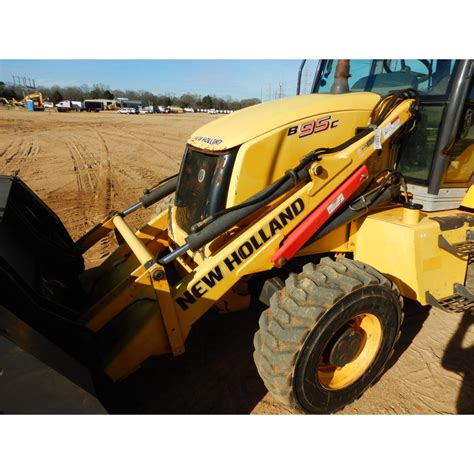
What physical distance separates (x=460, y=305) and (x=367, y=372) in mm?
1007

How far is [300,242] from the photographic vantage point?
2506mm

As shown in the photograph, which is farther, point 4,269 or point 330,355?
point 330,355

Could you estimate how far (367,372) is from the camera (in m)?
2.53

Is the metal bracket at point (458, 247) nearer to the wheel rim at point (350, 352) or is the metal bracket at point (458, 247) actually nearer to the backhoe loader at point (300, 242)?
the backhoe loader at point (300, 242)

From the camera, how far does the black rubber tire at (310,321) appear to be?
2.14 m

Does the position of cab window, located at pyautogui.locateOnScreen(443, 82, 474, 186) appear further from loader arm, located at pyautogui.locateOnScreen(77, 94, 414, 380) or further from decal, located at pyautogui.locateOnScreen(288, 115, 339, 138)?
decal, located at pyautogui.locateOnScreen(288, 115, 339, 138)

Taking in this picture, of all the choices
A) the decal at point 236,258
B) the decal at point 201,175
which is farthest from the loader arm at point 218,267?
the decal at point 201,175

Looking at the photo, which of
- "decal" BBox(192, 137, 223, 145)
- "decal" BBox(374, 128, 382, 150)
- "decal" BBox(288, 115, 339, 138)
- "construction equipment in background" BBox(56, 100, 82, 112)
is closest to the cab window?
"decal" BBox(374, 128, 382, 150)

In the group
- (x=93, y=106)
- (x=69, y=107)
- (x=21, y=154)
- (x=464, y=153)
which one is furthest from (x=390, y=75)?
(x=93, y=106)

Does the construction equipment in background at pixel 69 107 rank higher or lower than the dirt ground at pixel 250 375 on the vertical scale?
lower

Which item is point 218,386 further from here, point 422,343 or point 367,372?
point 422,343

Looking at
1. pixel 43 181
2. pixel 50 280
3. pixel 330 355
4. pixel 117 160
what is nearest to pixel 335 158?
pixel 330 355

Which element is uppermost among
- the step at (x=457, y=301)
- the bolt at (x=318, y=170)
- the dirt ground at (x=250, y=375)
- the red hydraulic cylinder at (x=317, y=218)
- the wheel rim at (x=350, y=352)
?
the bolt at (x=318, y=170)

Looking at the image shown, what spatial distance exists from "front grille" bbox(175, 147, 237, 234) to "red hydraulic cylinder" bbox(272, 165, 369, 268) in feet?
1.78
